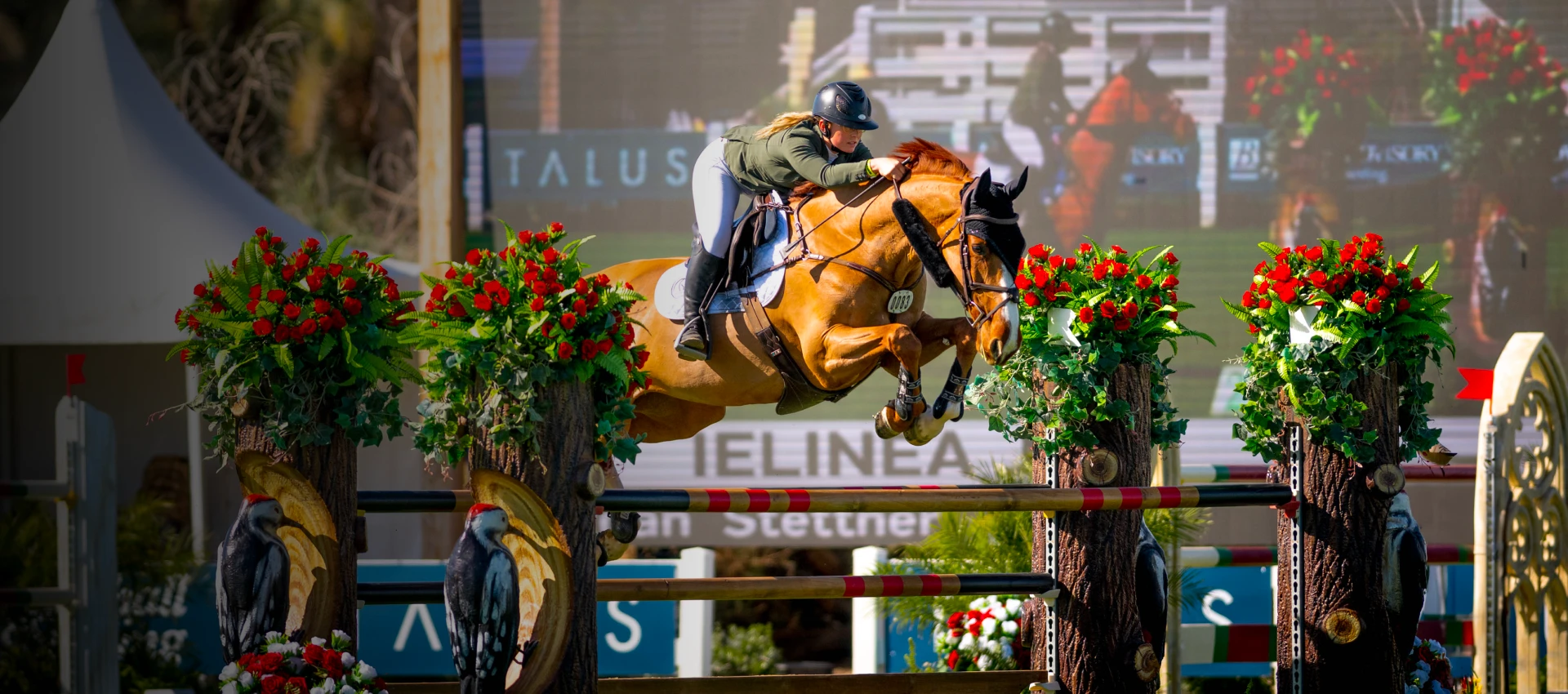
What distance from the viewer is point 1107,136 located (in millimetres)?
7848

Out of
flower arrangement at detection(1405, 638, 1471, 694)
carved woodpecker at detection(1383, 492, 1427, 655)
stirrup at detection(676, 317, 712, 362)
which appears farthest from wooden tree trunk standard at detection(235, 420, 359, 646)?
flower arrangement at detection(1405, 638, 1471, 694)

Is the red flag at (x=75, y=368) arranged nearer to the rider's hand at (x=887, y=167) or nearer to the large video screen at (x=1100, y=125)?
the rider's hand at (x=887, y=167)

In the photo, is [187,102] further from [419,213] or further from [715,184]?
[715,184]

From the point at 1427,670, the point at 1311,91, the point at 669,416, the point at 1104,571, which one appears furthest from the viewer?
the point at 1311,91

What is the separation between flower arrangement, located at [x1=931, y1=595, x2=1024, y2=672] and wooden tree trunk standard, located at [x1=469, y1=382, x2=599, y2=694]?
225cm

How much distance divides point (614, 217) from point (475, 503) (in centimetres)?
467

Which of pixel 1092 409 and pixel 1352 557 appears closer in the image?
pixel 1092 409

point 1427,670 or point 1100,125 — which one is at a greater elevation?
point 1100,125

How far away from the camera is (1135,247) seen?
7.93m

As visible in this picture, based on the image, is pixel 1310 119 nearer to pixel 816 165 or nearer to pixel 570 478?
pixel 816 165

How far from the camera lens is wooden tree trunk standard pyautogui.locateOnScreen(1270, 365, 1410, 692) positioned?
159 inches

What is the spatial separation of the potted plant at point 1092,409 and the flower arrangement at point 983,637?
129 centimetres

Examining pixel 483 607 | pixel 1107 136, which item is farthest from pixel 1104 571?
pixel 1107 136

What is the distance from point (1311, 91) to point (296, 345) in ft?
20.2
